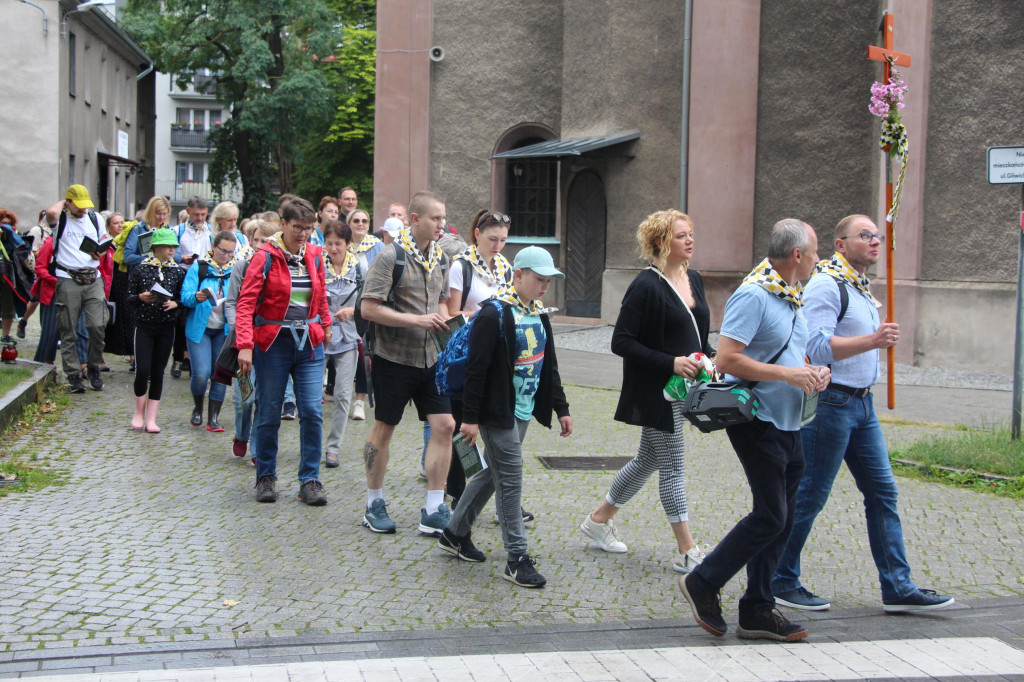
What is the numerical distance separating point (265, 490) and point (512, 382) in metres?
2.37

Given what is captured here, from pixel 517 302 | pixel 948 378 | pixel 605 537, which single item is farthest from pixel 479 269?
pixel 948 378

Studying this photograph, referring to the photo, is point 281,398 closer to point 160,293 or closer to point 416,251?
point 416,251

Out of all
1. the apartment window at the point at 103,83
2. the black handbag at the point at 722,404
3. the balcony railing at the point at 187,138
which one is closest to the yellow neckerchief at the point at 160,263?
the black handbag at the point at 722,404

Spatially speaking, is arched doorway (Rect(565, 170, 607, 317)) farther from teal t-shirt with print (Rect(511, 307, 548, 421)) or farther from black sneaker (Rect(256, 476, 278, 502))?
teal t-shirt with print (Rect(511, 307, 548, 421))

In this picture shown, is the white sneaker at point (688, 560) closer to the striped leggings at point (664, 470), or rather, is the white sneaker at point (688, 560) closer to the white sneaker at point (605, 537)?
the striped leggings at point (664, 470)

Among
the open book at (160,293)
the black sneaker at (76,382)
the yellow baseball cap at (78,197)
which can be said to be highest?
the yellow baseball cap at (78,197)

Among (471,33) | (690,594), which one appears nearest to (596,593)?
(690,594)

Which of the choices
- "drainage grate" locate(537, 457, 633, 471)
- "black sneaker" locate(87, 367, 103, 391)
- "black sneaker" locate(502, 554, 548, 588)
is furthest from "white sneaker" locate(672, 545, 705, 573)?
"black sneaker" locate(87, 367, 103, 391)

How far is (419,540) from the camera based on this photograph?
21.6 ft

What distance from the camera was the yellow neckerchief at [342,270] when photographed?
912cm

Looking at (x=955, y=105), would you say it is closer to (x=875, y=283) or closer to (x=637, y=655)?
(x=875, y=283)

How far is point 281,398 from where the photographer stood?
7.41 meters

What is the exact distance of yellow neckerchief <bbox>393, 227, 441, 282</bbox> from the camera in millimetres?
6645

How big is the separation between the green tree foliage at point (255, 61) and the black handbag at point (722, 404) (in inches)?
1441
